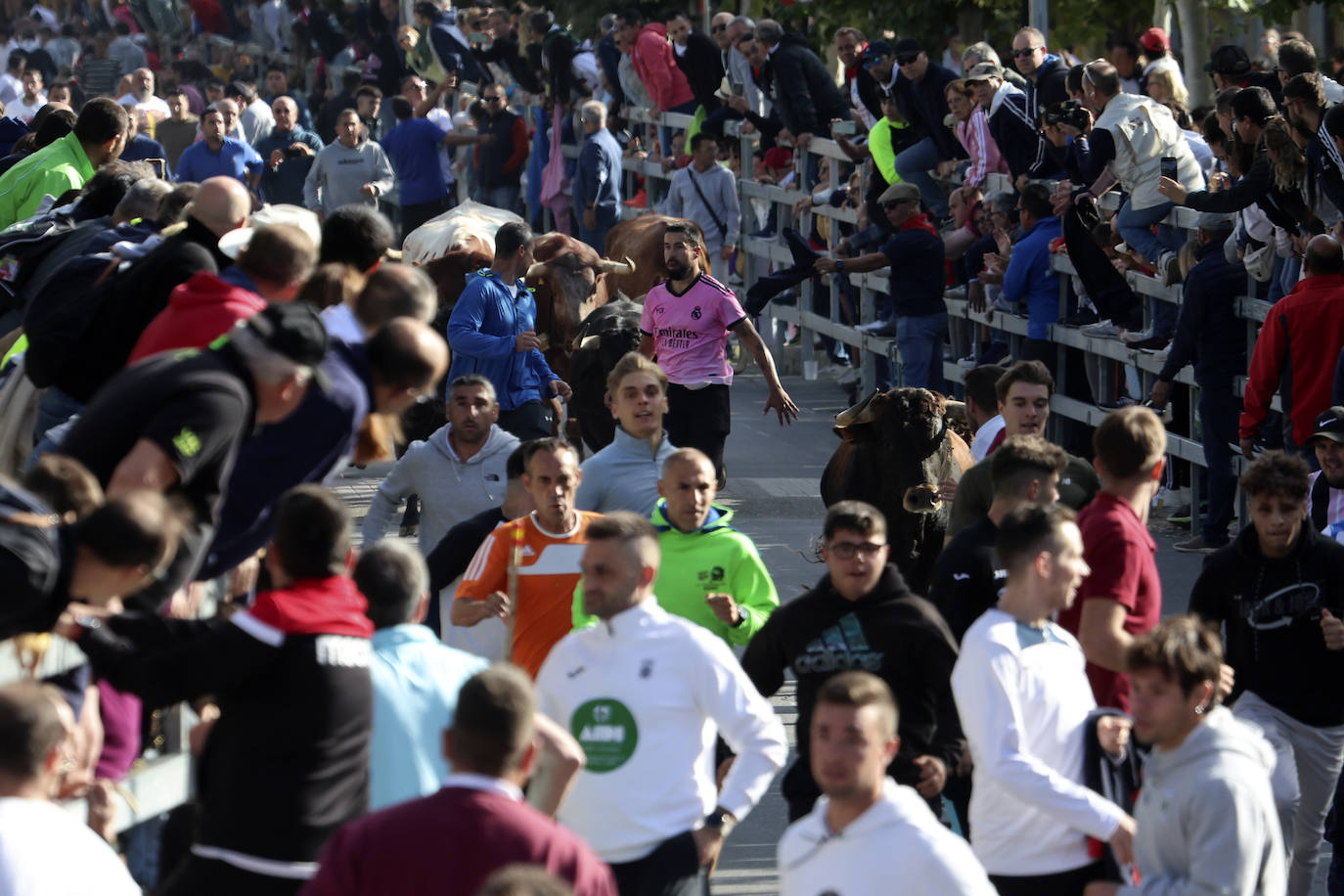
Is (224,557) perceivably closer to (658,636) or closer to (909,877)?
(658,636)

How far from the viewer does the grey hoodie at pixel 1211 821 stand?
16.8 ft

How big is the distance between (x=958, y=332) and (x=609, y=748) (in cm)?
1069

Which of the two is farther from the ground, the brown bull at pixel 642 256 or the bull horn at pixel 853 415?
the bull horn at pixel 853 415

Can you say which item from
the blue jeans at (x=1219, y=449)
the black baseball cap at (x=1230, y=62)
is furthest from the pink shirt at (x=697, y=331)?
the black baseball cap at (x=1230, y=62)

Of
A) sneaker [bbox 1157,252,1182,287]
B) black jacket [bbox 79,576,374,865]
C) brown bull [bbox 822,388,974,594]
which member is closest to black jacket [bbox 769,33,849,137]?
sneaker [bbox 1157,252,1182,287]

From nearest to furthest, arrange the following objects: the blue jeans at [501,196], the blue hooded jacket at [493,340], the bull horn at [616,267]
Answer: the blue hooded jacket at [493,340]
the bull horn at [616,267]
the blue jeans at [501,196]

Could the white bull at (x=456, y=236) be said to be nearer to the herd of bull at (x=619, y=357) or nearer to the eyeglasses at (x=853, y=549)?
the herd of bull at (x=619, y=357)

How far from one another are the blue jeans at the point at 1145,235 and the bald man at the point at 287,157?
38.8 ft

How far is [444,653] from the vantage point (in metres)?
5.94

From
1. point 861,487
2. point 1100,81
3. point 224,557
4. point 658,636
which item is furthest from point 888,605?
point 1100,81

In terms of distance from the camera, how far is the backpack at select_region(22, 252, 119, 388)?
6.65 metres

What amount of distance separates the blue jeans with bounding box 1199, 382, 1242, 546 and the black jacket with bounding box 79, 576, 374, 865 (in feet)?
26.5

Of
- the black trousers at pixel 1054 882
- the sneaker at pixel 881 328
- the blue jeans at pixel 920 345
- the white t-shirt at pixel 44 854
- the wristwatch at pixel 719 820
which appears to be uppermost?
the white t-shirt at pixel 44 854

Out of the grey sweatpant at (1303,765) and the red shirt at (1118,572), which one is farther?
the grey sweatpant at (1303,765)
